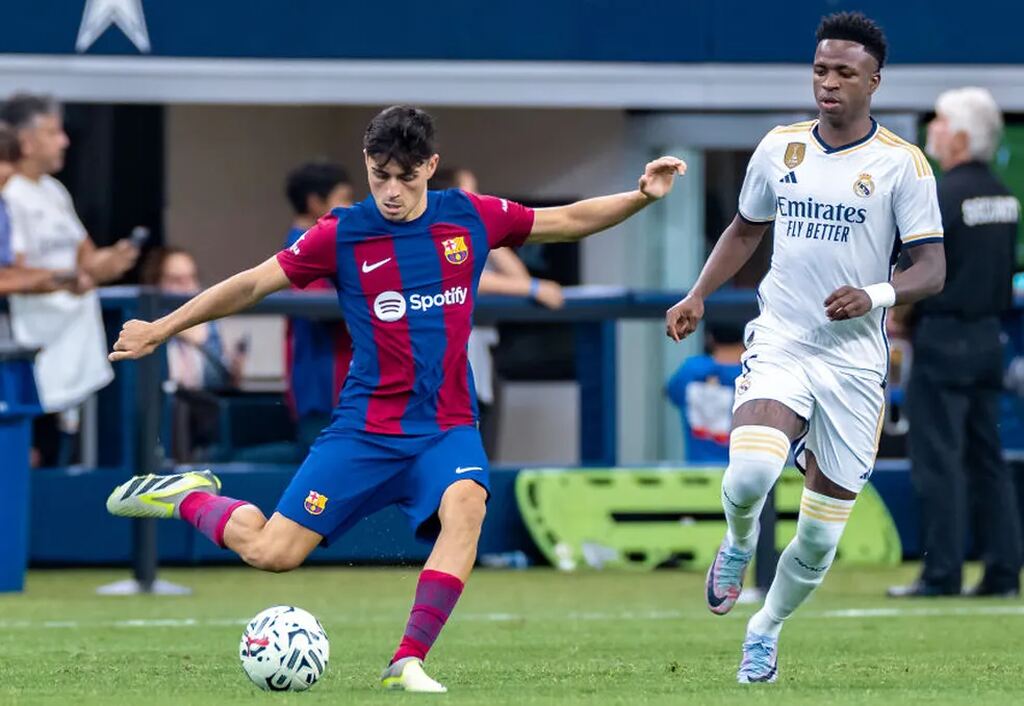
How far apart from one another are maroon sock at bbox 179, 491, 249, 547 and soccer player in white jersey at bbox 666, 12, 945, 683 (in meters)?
1.60

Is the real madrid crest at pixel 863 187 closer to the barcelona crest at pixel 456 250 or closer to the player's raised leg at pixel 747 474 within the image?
the player's raised leg at pixel 747 474

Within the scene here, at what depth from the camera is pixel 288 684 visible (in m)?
7.18

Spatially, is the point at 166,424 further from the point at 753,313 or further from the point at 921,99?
the point at 921,99

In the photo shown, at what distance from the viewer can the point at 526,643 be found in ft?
30.5

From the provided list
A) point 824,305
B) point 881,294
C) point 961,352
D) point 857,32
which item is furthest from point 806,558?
point 961,352

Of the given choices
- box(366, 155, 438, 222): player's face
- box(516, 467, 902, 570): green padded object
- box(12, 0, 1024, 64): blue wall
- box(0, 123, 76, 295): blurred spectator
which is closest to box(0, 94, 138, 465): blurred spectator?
box(0, 123, 76, 295): blurred spectator

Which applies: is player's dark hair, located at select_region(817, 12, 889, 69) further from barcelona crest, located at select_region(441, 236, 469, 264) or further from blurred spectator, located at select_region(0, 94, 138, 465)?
blurred spectator, located at select_region(0, 94, 138, 465)

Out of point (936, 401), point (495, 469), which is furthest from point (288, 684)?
point (495, 469)

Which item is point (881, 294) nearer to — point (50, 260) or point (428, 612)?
point (428, 612)

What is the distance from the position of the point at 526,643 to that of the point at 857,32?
2.92 metres

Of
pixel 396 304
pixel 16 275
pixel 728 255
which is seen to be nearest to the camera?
pixel 396 304

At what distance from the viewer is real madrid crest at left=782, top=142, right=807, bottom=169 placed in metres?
7.77

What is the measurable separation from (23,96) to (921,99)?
5239 mm

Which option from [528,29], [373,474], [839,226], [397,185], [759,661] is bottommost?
[759,661]
